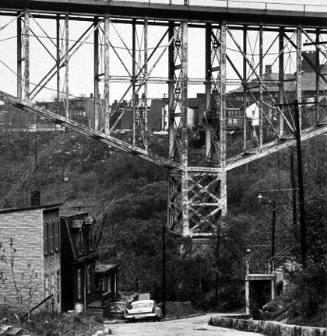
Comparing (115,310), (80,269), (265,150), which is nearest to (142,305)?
(80,269)

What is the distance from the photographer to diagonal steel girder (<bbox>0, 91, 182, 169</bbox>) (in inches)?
1374

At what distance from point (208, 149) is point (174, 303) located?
26.1 feet

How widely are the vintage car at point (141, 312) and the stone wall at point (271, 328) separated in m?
9.01

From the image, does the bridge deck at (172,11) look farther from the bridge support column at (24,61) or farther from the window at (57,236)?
the window at (57,236)

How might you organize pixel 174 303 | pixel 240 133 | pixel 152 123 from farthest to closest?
pixel 152 123 < pixel 240 133 < pixel 174 303

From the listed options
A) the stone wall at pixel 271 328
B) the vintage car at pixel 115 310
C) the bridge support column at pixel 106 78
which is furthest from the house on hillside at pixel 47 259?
the stone wall at pixel 271 328

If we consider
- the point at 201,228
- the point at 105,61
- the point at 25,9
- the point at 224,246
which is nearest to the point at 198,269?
the point at 224,246

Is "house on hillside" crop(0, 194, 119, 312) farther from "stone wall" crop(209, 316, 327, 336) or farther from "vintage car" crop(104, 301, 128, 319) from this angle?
"stone wall" crop(209, 316, 327, 336)

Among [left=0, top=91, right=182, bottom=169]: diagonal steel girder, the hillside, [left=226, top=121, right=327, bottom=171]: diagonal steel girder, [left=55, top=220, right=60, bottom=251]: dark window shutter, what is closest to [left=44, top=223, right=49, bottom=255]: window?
[left=55, top=220, right=60, bottom=251]: dark window shutter

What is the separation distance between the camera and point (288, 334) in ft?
60.7

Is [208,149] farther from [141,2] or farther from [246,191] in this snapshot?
[246,191]

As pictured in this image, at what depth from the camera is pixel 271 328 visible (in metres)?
20.1

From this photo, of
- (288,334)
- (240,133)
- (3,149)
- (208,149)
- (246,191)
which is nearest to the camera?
(288,334)

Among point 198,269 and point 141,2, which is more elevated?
point 141,2
